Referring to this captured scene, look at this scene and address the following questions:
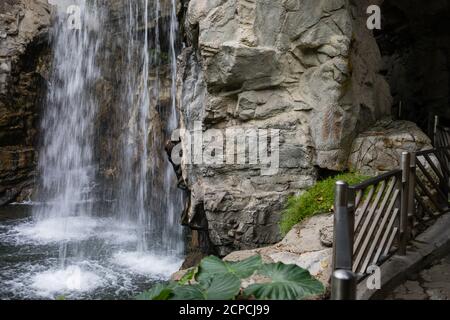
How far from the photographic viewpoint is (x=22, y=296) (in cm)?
693

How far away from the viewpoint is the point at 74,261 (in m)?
8.71

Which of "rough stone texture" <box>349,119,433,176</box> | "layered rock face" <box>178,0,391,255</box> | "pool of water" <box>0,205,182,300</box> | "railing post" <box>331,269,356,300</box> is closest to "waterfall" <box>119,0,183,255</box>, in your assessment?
"pool of water" <box>0,205,182,300</box>

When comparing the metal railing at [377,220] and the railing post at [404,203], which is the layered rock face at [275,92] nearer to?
the metal railing at [377,220]

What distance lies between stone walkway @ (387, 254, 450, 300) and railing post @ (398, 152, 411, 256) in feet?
1.10

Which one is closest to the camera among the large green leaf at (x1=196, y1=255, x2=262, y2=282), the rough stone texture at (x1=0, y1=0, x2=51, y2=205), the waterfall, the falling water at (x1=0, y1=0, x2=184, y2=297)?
the large green leaf at (x1=196, y1=255, x2=262, y2=282)

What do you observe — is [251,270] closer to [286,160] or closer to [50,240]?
[286,160]

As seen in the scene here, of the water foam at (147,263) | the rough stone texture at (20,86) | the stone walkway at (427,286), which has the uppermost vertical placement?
the rough stone texture at (20,86)

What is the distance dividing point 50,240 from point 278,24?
289 inches

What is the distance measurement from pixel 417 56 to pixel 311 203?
28.7 ft

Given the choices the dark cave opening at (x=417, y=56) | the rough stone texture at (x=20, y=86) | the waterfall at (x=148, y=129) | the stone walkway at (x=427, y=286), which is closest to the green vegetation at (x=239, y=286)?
the stone walkway at (x=427, y=286)

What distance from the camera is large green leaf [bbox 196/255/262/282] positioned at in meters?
3.74

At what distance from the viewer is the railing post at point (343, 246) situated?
258cm

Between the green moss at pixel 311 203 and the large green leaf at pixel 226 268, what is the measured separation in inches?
94.7

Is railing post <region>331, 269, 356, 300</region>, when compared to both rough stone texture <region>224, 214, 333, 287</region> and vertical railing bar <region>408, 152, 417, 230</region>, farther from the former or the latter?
vertical railing bar <region>408, 152, 417, 230</region>
